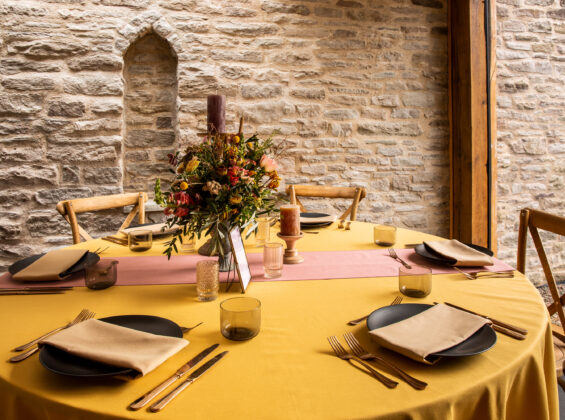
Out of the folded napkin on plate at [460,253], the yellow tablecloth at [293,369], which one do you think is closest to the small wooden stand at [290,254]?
the yellow tablecloth at [293,369]

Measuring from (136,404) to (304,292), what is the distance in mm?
612

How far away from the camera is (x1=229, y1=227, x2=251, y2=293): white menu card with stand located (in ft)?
3.77

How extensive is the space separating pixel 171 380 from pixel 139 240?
100 centimetres

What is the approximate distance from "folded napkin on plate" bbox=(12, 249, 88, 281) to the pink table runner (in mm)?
22

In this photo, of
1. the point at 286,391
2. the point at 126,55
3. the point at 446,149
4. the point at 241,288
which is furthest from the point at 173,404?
the point at 446,149

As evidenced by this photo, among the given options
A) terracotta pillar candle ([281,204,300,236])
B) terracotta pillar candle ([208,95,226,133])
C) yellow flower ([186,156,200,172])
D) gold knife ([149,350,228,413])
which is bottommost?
gold knife ([149,350,228,413])

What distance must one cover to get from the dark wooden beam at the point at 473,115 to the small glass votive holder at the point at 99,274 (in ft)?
9.92

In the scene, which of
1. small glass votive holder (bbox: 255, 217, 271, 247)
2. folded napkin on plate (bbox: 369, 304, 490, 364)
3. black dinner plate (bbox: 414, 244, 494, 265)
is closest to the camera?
folded napkin on plate (bbox: 369, 304, 490, 364)

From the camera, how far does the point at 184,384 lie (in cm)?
70

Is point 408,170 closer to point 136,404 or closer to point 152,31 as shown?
point 152,31

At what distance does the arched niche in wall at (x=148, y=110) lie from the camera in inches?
119

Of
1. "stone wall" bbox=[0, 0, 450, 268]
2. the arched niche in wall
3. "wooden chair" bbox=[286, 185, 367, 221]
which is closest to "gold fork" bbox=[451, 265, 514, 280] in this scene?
"wooden chair" bbox=[286, 185, 367, 221]

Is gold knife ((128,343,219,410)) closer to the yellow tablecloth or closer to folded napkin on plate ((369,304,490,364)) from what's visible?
the yellow tablecloth

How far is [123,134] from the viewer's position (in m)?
3.01
